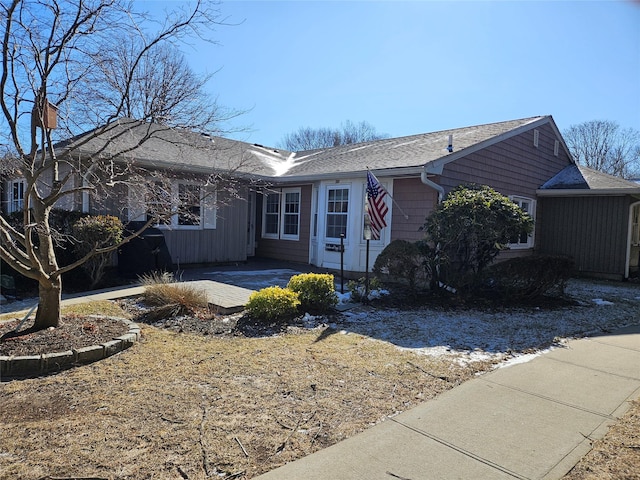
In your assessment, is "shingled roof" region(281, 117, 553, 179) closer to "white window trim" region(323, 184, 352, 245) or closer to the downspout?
the downspout

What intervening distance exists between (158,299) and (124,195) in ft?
13.4

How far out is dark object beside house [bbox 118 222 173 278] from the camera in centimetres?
942

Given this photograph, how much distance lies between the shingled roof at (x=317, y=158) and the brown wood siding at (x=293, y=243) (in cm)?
79

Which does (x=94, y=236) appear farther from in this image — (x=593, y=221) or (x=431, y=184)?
(x=593, y=221)

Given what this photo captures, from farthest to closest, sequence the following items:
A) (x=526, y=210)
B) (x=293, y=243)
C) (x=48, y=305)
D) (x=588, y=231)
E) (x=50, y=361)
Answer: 1. (x=293, y=243)
2. (x=526, y=210)
3. (x=588, y=231)
4. (x=48, y=305)
5. (x=50, y=361)

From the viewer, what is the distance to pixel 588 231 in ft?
42.1

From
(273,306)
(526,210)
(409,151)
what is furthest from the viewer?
(526,210)

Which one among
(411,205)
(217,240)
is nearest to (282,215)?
(217,240)

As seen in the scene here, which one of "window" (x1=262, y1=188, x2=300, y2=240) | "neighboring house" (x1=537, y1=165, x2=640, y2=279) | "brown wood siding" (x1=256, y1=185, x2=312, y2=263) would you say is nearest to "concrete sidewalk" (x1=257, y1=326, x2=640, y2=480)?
"brown wood siding" (x1=256, y1=185, x2=312, y2=263)

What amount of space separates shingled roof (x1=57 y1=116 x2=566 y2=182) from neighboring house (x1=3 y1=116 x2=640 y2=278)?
0.04 metres

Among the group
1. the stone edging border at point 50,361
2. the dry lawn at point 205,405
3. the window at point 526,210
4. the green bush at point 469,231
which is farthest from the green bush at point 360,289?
the window at point 526,210

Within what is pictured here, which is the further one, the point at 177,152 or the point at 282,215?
the point at 282,215

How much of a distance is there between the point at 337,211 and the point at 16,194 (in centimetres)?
1001

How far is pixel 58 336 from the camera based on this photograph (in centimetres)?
481
